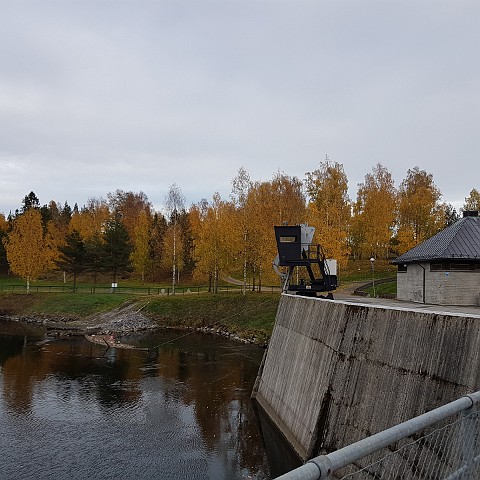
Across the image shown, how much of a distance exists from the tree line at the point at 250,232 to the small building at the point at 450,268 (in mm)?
13704

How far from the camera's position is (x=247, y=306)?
40281 millimetres

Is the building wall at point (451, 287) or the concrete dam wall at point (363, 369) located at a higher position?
the building wall at point (451, 287)

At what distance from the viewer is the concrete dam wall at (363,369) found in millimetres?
8727

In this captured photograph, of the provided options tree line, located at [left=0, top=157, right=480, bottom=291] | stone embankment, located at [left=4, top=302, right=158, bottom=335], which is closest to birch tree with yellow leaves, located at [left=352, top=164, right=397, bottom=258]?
tree line, located at [left=0, top=157, right=480, bottom=291]

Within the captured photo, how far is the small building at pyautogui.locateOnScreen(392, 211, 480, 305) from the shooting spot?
2138cm

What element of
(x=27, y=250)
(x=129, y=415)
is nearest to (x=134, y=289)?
(x=27, y=250)

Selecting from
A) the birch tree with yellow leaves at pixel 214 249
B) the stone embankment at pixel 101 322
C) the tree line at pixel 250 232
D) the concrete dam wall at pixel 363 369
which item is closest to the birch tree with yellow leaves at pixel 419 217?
the tree line at pixel 250 232

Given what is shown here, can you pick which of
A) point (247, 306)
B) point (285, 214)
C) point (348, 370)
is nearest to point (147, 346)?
point (247, 306)

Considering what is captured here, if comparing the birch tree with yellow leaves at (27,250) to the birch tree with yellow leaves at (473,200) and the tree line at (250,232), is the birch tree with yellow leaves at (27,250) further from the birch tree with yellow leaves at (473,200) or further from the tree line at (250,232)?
the birch tree with yellow leaves at (473,200)

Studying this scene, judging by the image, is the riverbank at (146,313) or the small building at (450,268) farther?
the riverbank at (146,313)

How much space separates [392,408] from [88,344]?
2815 centimetres

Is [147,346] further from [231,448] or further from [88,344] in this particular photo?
[231,448]

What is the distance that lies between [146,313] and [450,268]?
3037 cm

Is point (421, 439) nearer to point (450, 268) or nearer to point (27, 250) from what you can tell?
point (450, 268)
